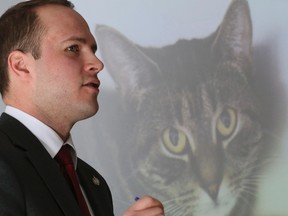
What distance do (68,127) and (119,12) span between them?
1091 mm

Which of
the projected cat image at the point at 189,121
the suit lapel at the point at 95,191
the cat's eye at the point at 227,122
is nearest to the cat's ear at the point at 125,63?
the projected cat image at the point at 189,121

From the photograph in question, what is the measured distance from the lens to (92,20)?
6.95 feet

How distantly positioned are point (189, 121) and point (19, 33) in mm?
1019

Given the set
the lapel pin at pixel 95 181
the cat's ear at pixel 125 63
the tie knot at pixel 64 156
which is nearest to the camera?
the tie knot at pixel 64 156

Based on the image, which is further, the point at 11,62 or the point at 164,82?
the point at 164,82

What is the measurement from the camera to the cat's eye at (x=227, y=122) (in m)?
2.00

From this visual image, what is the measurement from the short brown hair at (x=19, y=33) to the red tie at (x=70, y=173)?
182mm

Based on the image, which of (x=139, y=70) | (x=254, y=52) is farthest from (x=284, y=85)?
(x=139, y=70)

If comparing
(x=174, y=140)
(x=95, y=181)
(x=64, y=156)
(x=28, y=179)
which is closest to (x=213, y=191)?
(x=174, y=140)

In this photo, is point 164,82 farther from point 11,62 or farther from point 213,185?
point 11,62

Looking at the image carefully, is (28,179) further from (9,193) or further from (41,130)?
(41,130)

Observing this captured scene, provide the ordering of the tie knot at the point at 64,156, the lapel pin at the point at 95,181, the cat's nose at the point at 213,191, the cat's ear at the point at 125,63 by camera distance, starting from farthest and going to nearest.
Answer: the cat's ear at the point at 125,63 → the cat's nose at the point at 213,191 → the lapel pin at the point at 95,181 → the tie knot at the point at 64,156

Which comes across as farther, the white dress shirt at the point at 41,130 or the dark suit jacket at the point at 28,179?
the white dress shirt at the point at 41,130

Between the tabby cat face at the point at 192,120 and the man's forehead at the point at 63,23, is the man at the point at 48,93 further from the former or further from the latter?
the tabby cat face at the point at 192,120
